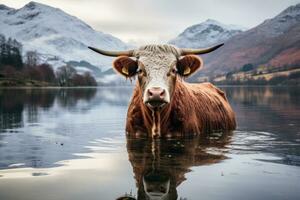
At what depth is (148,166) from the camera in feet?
21.9

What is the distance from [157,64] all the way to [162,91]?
1169 mm

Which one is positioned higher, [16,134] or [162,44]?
[162,44]

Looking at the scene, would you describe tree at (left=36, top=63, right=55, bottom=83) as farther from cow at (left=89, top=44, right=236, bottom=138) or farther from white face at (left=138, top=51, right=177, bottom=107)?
white face at (left=138, top=51, right=177, bottom=107)

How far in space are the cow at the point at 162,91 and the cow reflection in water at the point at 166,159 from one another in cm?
44

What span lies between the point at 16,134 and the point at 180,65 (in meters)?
4.86

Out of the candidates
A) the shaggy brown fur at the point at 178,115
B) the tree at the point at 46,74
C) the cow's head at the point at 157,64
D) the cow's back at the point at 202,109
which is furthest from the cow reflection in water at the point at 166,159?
the tree at the point at 46,74

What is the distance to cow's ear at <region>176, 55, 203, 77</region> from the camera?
31.9ft

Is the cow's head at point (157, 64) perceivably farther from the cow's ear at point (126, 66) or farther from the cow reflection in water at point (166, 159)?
the cow reflection in water at point (166, 159)

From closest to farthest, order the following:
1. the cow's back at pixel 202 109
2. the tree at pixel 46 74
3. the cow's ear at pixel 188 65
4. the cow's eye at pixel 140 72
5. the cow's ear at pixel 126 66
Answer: the cow's eye at pixel 140 72
the cow's ear at pixel 126 66
the cow's ear at pixel 188 65
the cow's back at pixel 202 109
the tree at pixel 46 74

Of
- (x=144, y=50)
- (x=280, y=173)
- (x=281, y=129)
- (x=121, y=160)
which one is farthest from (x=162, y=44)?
(x=281, y=129)

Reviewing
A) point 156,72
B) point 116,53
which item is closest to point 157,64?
point 156,72

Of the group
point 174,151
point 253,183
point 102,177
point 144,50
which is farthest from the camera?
point 144,50

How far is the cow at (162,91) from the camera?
8880mm

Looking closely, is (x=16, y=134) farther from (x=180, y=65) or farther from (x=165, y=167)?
(x=165, y=167)
